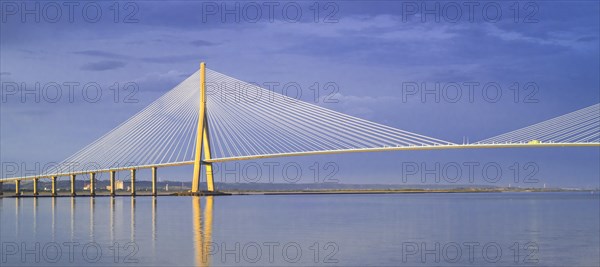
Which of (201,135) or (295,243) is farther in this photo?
(201,135)

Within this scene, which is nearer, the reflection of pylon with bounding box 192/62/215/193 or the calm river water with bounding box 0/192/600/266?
the calm river water with bounding box 0/192/600/266

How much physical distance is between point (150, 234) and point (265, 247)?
4.57m

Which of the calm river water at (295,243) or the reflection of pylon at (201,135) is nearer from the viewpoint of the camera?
the calm river water at (295,243)

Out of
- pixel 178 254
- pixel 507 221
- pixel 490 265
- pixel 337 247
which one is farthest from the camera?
pixel 507 221

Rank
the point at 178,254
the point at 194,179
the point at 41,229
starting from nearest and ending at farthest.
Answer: the point at 178,254
the point at 41,229
the point at 194,179

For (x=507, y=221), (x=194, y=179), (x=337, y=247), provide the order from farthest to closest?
(x=194, y=179) < (x=507, y=221) < (x=337, y=247)

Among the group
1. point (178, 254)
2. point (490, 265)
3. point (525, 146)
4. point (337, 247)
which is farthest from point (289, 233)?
point (525, 146)

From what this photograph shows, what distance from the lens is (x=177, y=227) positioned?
2447 centimetres

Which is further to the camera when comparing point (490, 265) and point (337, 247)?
point (337, 247)

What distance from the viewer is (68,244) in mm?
18859

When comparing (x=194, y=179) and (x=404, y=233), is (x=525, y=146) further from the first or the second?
(x=404, y=233)

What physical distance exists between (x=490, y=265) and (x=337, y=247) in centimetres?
363

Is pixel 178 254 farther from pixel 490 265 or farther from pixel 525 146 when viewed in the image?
pixel 525 146

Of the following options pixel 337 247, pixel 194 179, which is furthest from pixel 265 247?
pixel 194 179
